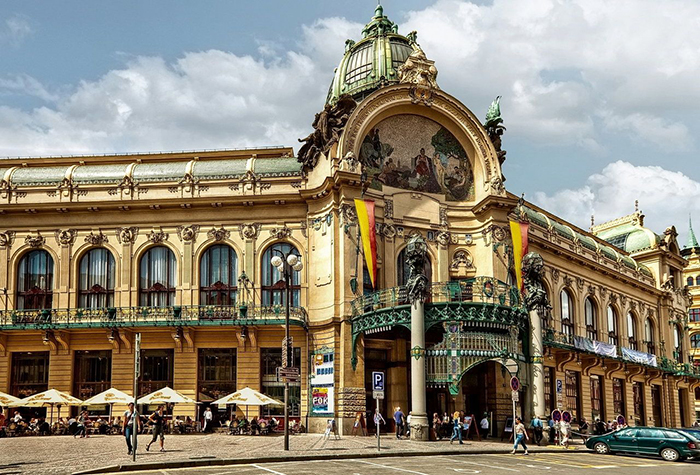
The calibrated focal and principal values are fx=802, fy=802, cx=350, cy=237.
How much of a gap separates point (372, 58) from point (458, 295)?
26.8 meters

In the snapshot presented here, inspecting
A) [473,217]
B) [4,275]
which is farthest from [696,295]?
[4,275]

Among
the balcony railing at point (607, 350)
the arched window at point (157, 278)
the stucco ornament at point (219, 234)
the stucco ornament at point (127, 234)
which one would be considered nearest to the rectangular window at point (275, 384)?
the arched window at point (157, 278)

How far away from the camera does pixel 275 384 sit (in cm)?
4334

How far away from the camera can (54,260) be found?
150 ft

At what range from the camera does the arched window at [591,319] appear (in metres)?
63.4

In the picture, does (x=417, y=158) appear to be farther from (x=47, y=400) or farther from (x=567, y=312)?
(x=47, y=400)

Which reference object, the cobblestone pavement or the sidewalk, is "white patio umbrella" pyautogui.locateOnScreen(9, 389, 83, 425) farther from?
the sidewalk

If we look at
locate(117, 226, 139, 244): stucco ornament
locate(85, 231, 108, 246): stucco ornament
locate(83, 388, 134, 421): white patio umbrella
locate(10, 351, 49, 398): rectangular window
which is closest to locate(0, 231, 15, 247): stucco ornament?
locate(85, 231, 108, 246): stucco ornament

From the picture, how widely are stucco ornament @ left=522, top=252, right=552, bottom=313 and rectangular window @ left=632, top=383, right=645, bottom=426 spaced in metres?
31.3

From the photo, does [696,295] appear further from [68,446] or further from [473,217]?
[68,446]

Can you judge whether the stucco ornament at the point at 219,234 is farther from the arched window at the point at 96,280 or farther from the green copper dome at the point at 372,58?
the green copper dome at the point at 372,58

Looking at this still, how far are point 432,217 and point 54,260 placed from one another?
859 inches

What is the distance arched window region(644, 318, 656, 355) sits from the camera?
7181 centimetres

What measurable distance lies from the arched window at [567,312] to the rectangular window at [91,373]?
108ft
